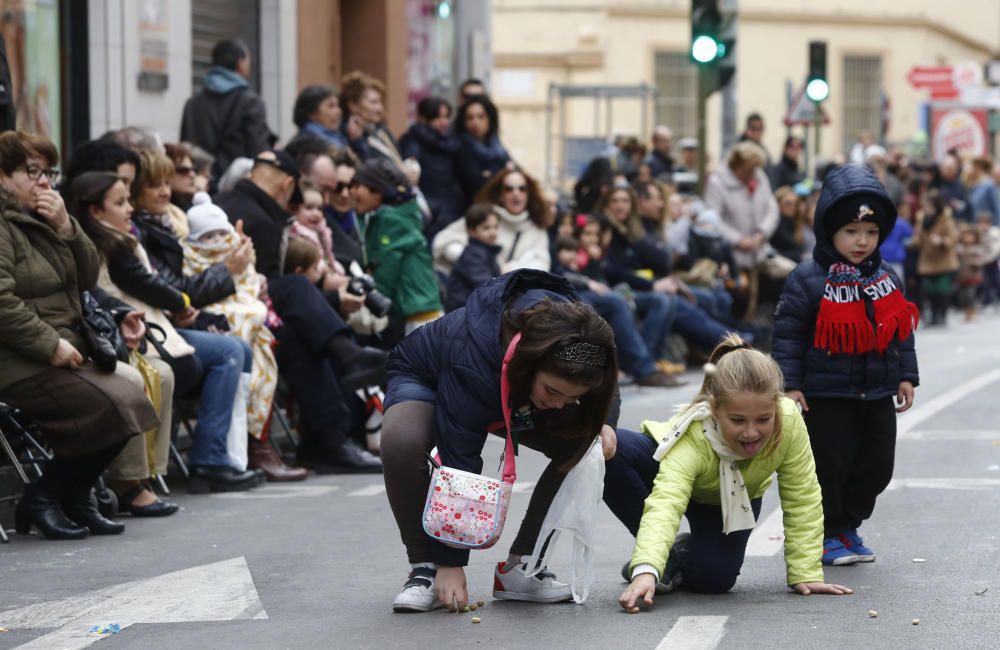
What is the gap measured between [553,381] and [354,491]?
4.50 meters

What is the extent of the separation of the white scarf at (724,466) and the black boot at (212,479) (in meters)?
4.11

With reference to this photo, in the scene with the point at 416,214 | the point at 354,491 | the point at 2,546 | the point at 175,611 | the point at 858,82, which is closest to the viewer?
the point at 175,611

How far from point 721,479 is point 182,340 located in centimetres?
418

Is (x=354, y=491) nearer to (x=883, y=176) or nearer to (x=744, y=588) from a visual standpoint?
(x=744, y=588)

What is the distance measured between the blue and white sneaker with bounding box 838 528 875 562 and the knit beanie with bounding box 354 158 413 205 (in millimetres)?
5487

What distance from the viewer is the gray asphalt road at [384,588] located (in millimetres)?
6465

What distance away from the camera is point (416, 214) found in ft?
42.8

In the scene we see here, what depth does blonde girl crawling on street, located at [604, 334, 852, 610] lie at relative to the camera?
6.71 metres

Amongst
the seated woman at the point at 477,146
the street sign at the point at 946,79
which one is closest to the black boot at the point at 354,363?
the seated woman at the point at 477,146

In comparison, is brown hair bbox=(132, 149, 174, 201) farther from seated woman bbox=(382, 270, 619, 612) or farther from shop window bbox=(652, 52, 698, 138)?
shop window bbox=(652, 52, 698, 138)

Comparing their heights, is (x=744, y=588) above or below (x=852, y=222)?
below

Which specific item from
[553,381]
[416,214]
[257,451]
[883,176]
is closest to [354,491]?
[257,451]

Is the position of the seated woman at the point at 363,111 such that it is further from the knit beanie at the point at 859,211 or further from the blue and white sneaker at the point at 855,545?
the blue and white sneaker at the point at 855,545

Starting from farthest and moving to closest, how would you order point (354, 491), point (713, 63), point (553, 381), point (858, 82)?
point (858, 82)
point (713, 63)
point (354, 491)
point (553, 381)
